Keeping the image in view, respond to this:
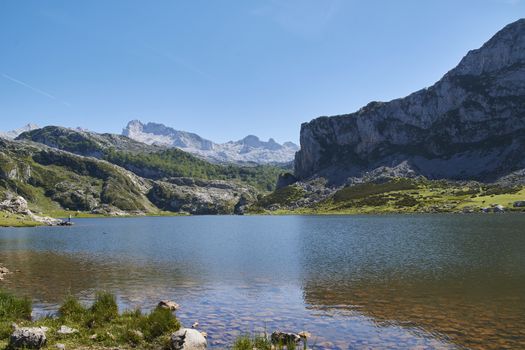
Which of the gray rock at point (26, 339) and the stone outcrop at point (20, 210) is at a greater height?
the stone outcrop at point (20, 210)

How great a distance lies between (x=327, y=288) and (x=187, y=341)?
23.6m

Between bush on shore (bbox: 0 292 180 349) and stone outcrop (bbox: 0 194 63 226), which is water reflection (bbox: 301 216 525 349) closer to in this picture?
bush on shore (bbox: 0 292 180 349)

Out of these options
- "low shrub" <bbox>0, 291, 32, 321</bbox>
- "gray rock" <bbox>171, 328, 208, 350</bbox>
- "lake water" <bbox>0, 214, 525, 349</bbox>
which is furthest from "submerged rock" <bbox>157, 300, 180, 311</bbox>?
"gray rock" <bbox>171, 328, 208, 350</bbox>

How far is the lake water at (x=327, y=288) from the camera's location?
90.0 ft

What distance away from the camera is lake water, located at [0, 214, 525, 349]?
27438mm

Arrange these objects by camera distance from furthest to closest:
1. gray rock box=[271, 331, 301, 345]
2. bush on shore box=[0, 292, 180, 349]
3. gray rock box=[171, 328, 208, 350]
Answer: gray rock box=[271, 331, 301, 345] < bush on shore box=[0, 292, 180, 349] < gray rock box=[171, 328, 208, 350]

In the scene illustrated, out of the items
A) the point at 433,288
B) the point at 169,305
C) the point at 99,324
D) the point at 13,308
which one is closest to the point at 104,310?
the point at 99,324

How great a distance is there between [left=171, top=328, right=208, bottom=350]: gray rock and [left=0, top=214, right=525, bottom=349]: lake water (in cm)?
267

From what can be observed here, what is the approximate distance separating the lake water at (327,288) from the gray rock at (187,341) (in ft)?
8.76

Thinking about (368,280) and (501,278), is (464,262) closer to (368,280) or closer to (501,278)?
(501,278)

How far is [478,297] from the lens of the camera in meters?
36.5

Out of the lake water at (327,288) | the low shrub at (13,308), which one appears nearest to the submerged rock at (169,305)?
the lake water at (327,288)

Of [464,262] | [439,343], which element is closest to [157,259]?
[464,262]

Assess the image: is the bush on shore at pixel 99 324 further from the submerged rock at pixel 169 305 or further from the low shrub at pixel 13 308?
the submerged rock at pixel 169 305
